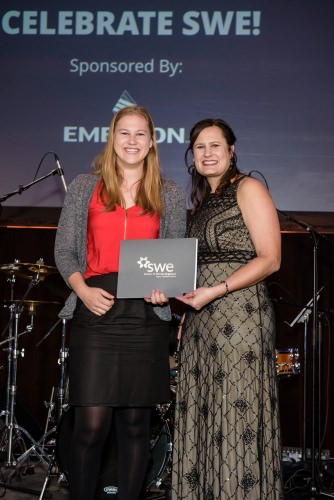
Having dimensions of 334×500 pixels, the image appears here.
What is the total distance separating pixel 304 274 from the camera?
5.33m

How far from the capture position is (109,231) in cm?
255

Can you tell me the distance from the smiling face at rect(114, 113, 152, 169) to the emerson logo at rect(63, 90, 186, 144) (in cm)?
218

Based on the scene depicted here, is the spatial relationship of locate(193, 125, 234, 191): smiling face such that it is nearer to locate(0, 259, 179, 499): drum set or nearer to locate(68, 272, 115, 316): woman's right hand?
locate(68, 272, 115, 316): woman's right hand

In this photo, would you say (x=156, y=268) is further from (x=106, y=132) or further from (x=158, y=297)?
(x=106, y=132)

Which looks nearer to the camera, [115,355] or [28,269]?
[115,355]

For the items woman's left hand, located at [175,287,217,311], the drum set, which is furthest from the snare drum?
woman's left hand, located at [175,287,217,311]

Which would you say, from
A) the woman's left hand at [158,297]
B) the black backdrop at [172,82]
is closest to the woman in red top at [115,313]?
the woman's left hand at [158,297]

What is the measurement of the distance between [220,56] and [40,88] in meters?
1.26

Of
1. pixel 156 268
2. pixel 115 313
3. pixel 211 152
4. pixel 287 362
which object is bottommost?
pixel 287 362

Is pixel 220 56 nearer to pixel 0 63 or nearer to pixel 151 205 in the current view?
pixel 0 63

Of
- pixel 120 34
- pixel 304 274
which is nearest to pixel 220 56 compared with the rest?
pixel 120 34

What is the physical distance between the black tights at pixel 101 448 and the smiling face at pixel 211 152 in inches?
36.4

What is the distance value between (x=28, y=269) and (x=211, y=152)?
1.70 meters

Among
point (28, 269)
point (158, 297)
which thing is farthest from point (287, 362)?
point (158, 297)
